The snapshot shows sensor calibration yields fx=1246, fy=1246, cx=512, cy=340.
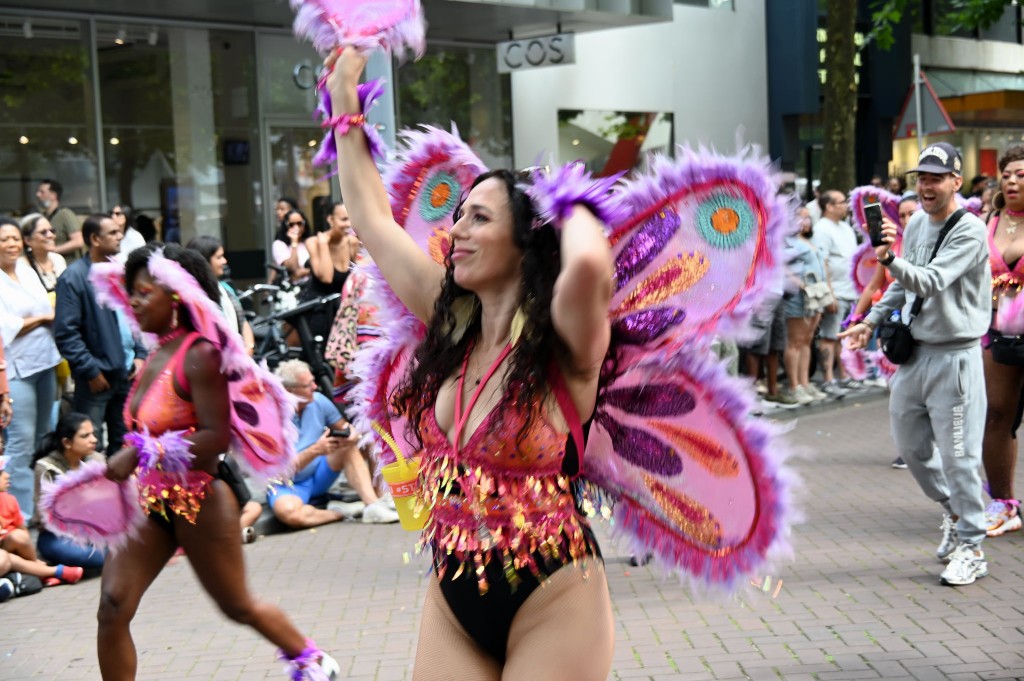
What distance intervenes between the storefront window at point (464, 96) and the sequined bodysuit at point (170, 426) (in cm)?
1182

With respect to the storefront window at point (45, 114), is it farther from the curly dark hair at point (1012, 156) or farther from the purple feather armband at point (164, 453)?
the curly dark hair at point (1012, 156)

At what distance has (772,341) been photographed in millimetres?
12883

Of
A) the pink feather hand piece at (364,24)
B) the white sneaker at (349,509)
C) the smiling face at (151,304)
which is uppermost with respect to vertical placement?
the pink feather hand piece at (364,24)

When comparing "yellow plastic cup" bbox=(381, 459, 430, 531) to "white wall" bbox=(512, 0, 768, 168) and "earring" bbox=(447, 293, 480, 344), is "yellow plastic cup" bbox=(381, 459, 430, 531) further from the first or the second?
"white wall" bbox=(512, 0, 768, 168)

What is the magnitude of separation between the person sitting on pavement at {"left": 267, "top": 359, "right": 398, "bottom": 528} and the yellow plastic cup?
5.23 meters

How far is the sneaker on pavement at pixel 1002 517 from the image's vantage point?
24.3ft

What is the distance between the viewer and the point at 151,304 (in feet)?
15.5

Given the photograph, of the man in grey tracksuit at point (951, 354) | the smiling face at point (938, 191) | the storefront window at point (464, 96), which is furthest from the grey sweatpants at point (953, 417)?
the storefront window at point (464, 96)

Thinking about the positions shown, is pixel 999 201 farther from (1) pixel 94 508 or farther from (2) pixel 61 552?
(2) pixel 61 552

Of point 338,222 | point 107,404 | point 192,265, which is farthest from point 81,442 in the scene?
point 338,222

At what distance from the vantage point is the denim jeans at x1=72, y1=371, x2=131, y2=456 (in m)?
8.66

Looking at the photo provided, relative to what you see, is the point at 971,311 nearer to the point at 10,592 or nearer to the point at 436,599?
the point at 436,599

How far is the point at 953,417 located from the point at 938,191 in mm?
1154

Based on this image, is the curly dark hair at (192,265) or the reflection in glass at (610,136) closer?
the curly dark hair at (192,265)
